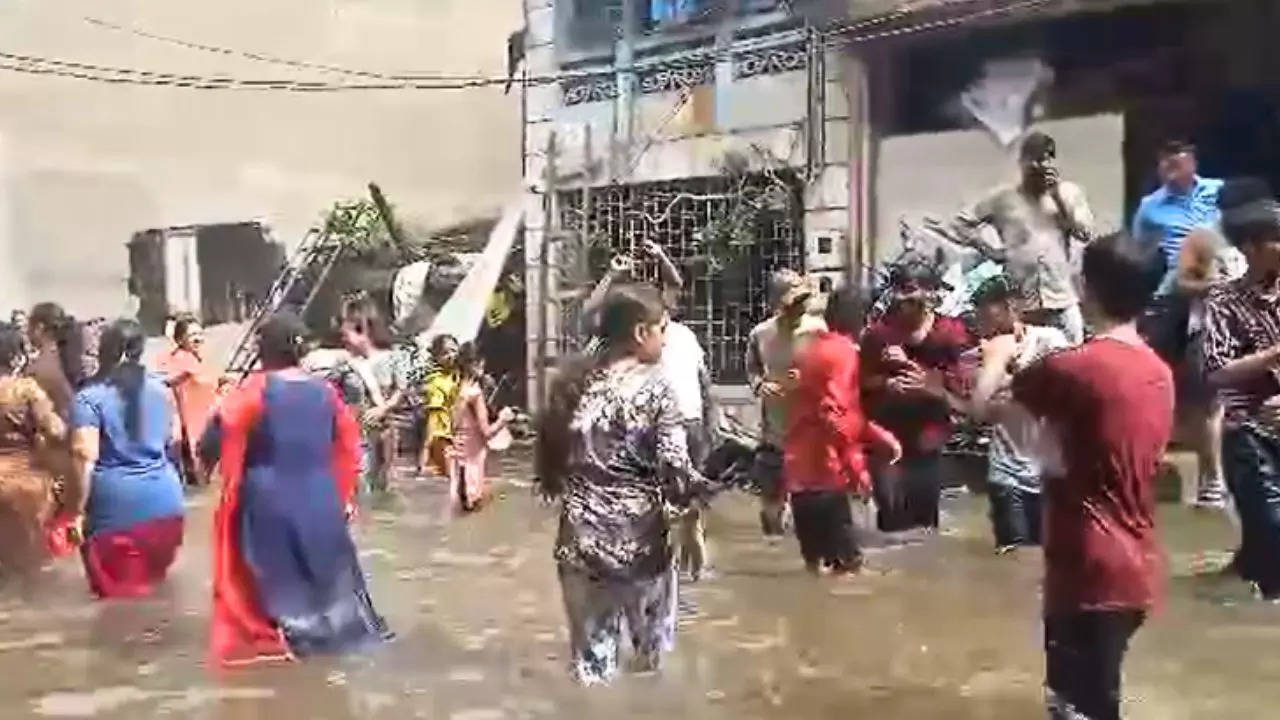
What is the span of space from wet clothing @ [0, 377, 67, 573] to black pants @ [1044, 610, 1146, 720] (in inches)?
187

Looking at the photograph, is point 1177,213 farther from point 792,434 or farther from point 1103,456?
point 1103,456

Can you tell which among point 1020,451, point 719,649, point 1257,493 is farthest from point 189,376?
point 1257,493

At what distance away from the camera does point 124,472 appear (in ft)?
26.5

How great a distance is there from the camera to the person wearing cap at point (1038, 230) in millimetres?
9625

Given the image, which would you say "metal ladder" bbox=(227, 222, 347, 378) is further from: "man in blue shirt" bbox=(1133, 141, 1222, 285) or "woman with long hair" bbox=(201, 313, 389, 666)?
"woman with long hair" bbox=(201, 313, 389, 666)

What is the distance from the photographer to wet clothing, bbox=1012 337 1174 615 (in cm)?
443

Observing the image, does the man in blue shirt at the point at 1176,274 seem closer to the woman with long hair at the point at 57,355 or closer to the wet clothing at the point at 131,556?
the wet clothing at the point at 131,556

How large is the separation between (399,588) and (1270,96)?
19.6 ft

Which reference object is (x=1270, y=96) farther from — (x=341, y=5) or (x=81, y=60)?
(x=81, y=60)

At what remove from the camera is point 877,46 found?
12.9 meters

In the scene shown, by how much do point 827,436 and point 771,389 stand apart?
26.8 inches

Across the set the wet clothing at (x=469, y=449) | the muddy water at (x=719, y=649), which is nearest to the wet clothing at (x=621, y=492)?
the muddy water at (x=719, y=649)

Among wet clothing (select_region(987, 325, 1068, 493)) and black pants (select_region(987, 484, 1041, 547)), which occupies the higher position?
wet clothing (select_region(987, 325, 1068, 493))

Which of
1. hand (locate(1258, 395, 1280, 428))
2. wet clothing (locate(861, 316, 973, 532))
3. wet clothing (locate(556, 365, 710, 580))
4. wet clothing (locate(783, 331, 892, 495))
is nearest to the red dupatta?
wet clothing (locate(556, 365, 710, 580))
